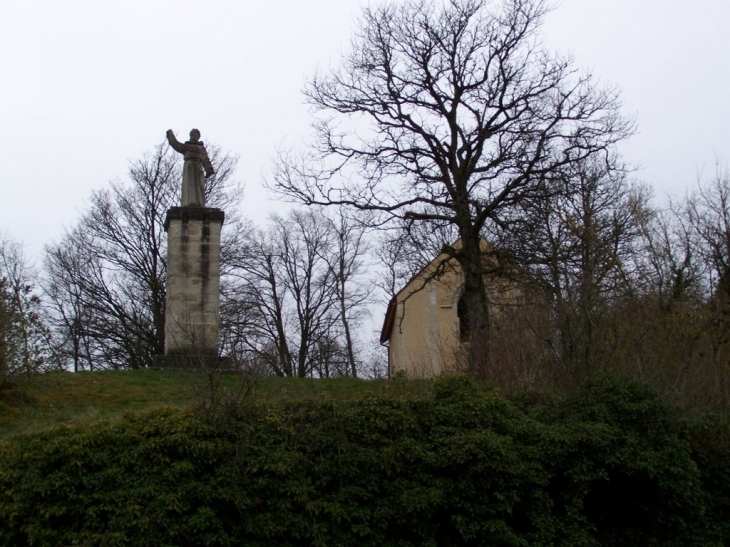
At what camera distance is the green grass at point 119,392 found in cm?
995

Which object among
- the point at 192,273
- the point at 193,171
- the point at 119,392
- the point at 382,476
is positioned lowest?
the point at 382,476

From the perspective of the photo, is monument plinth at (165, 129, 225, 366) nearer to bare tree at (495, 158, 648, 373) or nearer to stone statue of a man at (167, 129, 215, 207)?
stone statue of a man at (167, 129, 215, 207)

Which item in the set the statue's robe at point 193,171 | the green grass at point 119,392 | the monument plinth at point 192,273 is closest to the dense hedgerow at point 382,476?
the green grass at point 119,392

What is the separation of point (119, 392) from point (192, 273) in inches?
153

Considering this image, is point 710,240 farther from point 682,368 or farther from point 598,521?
point 598,521

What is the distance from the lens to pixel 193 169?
62.3 feet

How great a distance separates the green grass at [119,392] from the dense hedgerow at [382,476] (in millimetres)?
662

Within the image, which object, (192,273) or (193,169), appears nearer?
(192,273)

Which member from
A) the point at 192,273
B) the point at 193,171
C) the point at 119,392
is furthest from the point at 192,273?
the point at 119,392

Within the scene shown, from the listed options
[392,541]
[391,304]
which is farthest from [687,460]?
[391,304]

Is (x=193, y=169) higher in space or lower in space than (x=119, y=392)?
higher

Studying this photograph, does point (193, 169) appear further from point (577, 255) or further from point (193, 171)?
point (577, 255)

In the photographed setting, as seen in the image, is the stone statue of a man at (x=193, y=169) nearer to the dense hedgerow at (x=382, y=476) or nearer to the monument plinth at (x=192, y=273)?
the monument plinth at (x=192, y=273)

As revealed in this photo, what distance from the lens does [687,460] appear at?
9.89 meters
